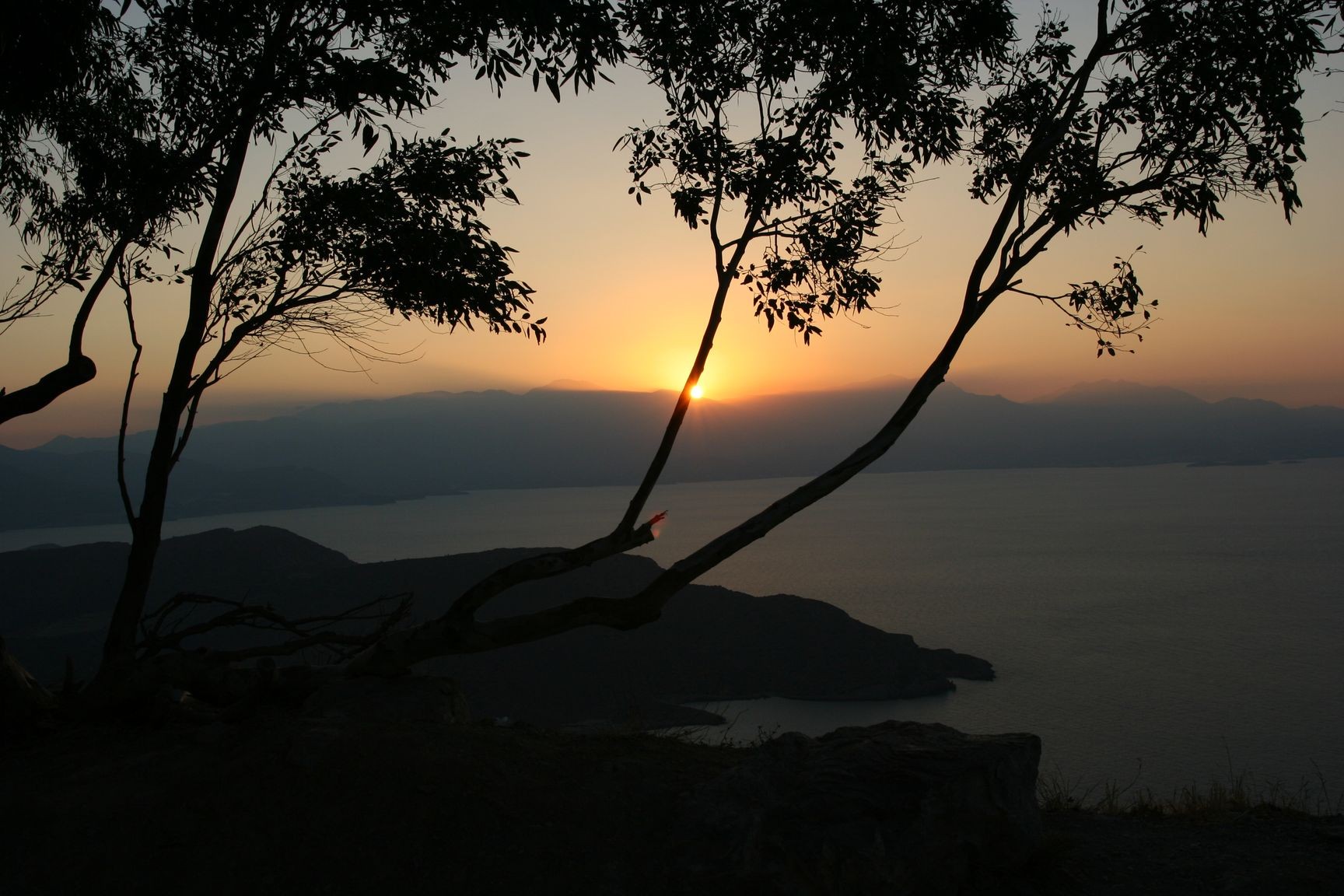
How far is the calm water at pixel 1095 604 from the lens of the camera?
143 ft

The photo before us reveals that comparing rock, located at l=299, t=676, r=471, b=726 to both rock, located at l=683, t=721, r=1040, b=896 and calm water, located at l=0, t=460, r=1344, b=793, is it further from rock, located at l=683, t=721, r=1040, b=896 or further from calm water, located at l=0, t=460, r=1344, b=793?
calm water, located at l=0, t=460, r=1344, b=793

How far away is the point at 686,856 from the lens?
193 inches

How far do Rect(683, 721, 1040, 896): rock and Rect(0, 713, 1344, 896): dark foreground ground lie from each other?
0.63 ft

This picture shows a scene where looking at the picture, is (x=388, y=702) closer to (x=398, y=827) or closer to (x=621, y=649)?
(x=398, y=827)

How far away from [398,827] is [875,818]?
2614 mm

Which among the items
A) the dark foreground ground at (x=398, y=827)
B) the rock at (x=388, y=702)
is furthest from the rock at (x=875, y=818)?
the rock at (x=388, y=702)

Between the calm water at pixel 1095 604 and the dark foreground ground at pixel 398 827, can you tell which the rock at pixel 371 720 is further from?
the calm water at pixel 1095 604

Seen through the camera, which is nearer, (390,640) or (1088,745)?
(390,640)

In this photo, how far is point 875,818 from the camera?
4988mm

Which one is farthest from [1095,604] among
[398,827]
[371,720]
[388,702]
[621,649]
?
[398,827]

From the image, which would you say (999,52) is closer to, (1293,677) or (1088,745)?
(1088,745)

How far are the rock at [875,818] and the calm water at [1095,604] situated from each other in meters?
5.57

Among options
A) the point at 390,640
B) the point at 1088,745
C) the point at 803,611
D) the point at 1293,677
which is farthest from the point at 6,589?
the point at 1293,677

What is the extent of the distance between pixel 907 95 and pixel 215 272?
603 cm
